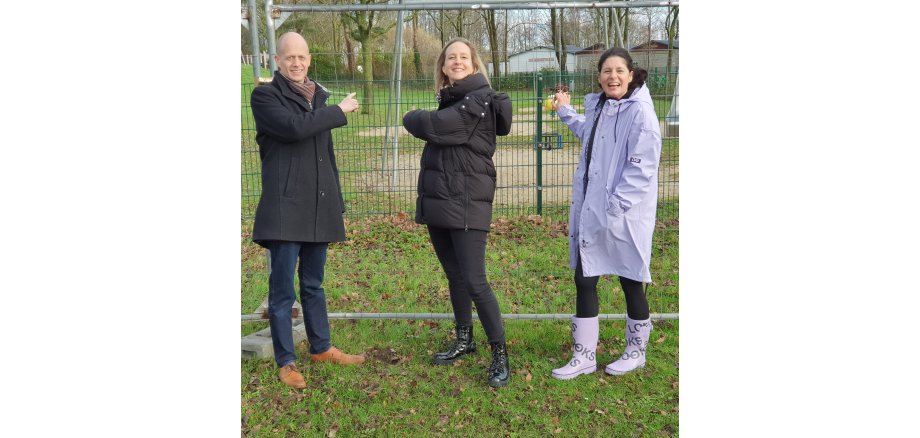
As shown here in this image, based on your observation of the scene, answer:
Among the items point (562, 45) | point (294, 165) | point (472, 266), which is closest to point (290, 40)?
point (294, 165)

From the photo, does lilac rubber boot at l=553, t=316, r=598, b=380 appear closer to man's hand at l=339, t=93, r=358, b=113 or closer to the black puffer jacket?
the black puffer jacket

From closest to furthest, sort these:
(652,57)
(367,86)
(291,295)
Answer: (291,295) → (367,86) → (652,57)

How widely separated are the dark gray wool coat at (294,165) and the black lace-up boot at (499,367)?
1.20 meters

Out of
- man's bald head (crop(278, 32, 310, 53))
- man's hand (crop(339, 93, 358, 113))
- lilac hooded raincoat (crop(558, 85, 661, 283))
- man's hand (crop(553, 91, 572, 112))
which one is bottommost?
lilac hooded raincoat (crop(558, 85, 661, 283))

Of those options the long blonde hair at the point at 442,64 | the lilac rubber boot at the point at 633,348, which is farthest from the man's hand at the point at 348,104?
the lilac rubber boot at the point at 633,348

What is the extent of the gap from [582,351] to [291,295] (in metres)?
1.81

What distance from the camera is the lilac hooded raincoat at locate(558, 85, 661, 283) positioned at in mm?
3967

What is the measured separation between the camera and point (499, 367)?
14.2 feet

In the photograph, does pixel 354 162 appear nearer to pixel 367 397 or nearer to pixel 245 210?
pixel 245 210

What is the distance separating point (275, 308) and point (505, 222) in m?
4.15

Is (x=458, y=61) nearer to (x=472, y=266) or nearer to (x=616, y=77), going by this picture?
(x=616, y=77)

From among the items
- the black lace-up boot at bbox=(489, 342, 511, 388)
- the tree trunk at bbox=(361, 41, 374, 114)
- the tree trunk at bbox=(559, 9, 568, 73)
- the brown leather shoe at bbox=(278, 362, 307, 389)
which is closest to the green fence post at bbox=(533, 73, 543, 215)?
the tree trunk at bbox=(559, 9, 568, 73)

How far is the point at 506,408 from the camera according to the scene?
13.2 ft

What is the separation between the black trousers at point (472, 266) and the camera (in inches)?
163
